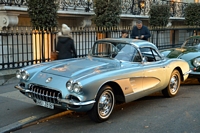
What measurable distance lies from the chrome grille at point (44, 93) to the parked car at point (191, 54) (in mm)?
5175

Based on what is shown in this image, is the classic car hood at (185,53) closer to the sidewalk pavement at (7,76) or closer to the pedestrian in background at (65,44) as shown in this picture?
the pedestrian in background at (65,44)

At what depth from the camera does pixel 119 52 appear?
6.22 metres

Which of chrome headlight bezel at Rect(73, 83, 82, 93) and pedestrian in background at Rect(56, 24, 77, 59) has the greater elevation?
pedestrian in background at Rect(56, 24, 77, 59)

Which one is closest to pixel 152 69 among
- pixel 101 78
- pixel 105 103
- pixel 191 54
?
pixel 105 103

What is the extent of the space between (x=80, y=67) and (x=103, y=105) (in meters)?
0.88

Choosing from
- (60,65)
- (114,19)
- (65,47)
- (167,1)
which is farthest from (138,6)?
(60,65)

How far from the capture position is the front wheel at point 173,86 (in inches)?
283

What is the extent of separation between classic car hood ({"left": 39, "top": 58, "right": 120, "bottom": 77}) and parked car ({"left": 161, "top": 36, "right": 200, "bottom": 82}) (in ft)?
12.3

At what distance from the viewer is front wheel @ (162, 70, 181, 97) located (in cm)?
719

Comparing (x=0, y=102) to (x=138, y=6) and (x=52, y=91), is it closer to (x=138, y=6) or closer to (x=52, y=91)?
(x=52, y=91)

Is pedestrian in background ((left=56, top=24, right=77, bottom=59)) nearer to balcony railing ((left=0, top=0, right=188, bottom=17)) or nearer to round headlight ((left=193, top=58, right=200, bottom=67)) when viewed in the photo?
round headlight ((left=193, top=58, right=200, bottom=67))

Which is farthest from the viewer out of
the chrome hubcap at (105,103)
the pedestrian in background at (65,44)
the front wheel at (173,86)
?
the pedestrian in background at (65,44)

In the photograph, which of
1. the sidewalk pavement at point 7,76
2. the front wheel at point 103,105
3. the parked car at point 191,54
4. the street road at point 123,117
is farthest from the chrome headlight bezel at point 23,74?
the parked car at point 191,54

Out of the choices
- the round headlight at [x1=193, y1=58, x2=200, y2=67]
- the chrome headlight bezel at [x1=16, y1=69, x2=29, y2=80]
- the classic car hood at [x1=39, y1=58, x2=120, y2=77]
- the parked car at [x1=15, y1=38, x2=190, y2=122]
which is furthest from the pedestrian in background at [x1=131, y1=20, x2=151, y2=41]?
the chrome headlight bezel at [x1=16, y1=69, x2=29, y2=80]
